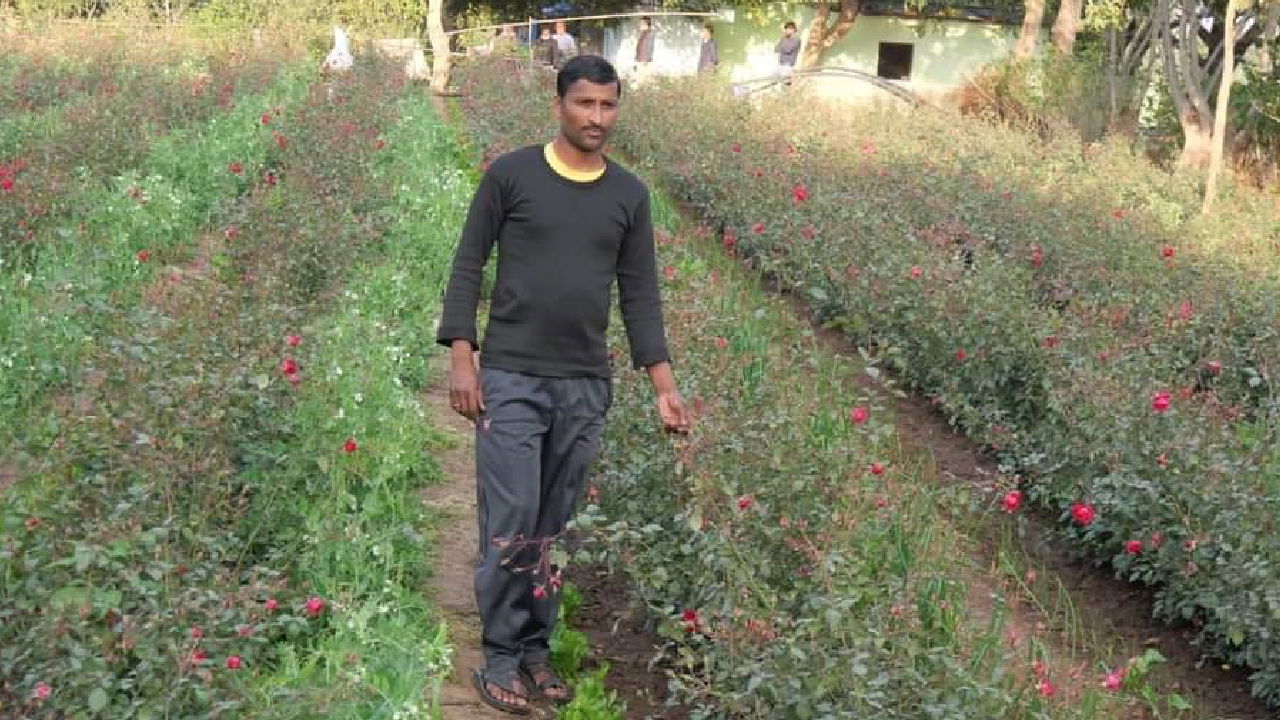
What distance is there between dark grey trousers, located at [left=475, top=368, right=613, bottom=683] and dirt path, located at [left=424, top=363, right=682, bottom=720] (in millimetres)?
204

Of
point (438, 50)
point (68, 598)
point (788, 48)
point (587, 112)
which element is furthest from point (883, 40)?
point (68, 598)

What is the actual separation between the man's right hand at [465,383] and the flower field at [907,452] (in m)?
0.46

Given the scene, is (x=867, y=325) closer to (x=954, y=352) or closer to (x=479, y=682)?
(x=954, y=352)

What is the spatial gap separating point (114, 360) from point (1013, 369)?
4.26 meters

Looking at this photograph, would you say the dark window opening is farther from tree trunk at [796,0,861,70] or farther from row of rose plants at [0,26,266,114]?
row of rose plants at [0,26,266,114]

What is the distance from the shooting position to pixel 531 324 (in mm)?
4539

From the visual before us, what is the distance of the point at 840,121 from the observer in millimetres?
17750

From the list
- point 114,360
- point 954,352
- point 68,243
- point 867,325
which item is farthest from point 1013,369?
point 68,243

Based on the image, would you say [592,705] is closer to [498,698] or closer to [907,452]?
[498,698]

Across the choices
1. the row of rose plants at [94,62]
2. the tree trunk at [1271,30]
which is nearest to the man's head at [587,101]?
the row of rose plants at [94,62]

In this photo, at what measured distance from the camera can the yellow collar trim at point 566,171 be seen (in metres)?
4.52

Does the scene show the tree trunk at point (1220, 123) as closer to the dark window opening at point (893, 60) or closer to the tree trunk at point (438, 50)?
the tree trunk at point (438, 50)

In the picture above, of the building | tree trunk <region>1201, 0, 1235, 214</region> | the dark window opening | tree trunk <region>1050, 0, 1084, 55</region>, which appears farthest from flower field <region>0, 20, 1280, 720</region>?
the dark window opening

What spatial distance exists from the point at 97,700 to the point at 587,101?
2006mm
